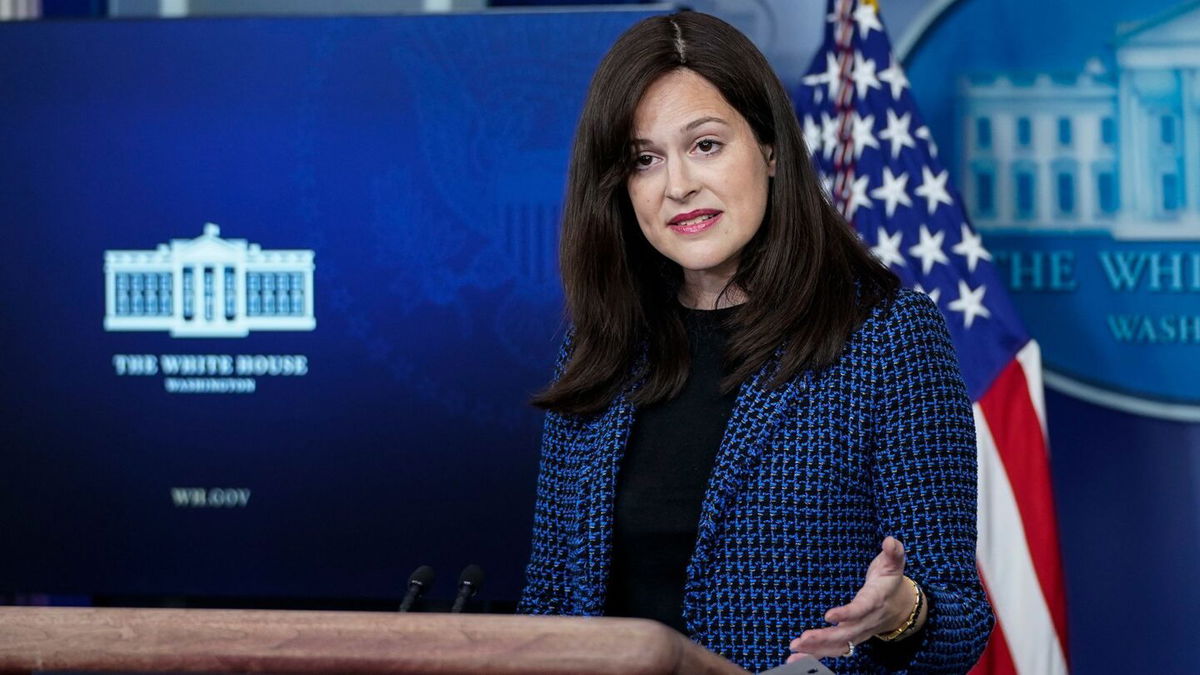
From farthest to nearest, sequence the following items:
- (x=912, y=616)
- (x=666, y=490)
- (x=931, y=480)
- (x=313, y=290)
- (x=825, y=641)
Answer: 1. (x=313, y=290)
2. (x=666, y=490)
3. (x=931, y=480)
4. (x=912, y=616)
5. (x=825, y=641)

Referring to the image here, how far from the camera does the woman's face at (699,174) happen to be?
5.66 feet

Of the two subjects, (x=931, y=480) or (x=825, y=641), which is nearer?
(x=825, y=641)

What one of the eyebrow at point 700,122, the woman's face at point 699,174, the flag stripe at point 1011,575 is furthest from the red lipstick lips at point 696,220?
the flag stripe at point 1011,575

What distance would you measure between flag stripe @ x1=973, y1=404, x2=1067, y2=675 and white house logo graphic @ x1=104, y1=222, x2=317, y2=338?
137cm

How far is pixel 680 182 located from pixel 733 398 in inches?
10.9

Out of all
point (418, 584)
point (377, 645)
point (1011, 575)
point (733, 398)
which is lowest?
point (1011, 575)

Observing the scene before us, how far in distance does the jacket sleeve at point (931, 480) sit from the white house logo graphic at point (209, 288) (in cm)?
150

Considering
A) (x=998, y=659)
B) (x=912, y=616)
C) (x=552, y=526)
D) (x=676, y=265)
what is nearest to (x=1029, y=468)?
(x=998, y=659)

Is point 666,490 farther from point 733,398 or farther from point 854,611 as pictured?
point 854,611

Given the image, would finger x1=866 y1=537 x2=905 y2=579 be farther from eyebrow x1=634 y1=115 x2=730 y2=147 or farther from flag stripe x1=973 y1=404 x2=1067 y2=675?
flag stripe x1=973 y1=404 x2=1067 y2=675

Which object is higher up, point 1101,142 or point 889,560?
point 1101,142

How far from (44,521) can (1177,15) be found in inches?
103

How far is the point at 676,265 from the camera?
1940 millimetres

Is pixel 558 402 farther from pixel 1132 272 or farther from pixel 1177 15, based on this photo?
pixel 1177 15
